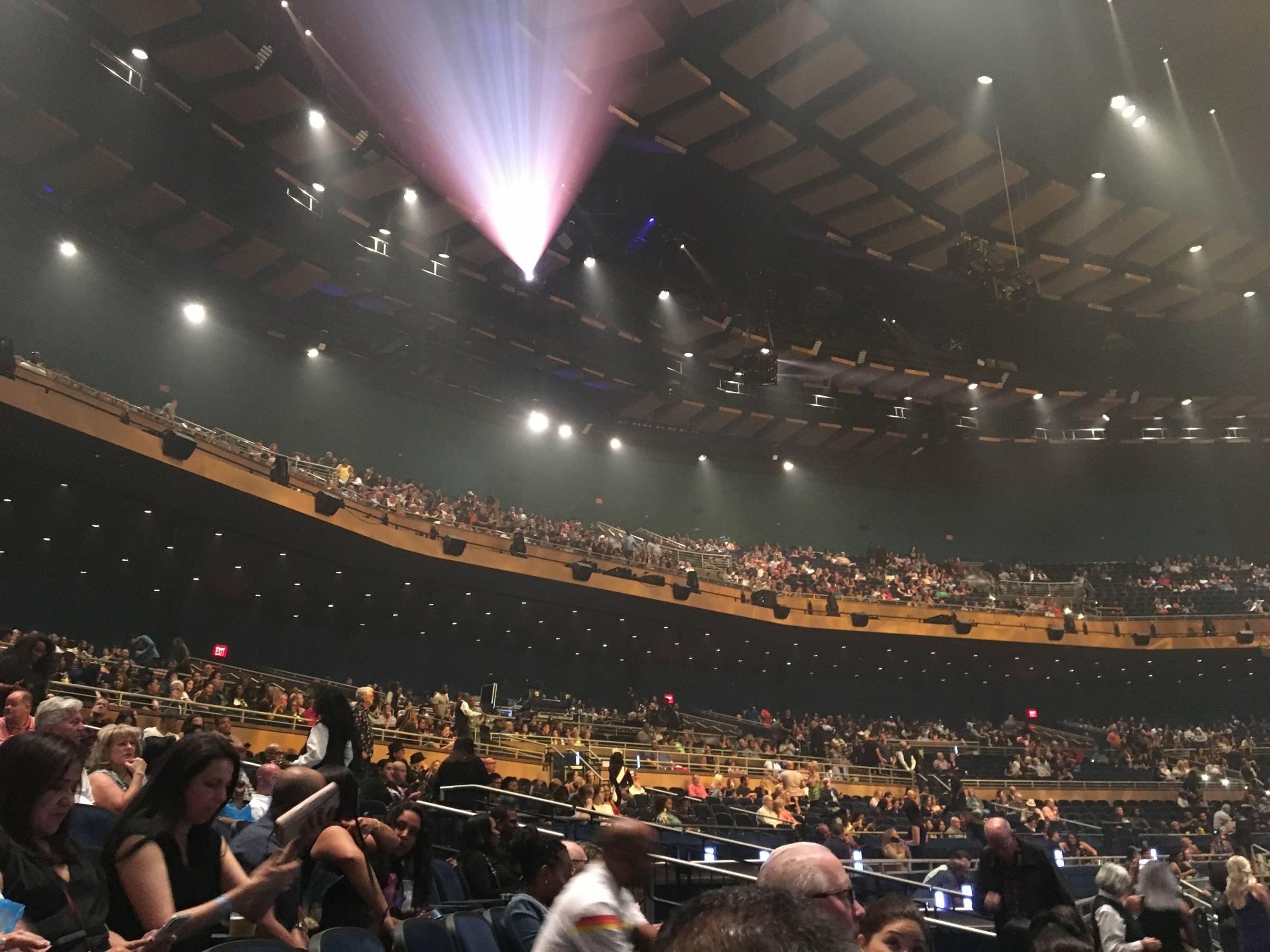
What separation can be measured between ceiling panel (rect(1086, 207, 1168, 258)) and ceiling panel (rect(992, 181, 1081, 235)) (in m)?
1.40

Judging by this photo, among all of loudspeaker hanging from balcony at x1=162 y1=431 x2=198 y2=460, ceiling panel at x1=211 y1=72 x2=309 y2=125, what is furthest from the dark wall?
ceiling panel at x1=211 y1=72 x2=309 y2=125

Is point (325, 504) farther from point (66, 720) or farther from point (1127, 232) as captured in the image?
point (1127, 232)

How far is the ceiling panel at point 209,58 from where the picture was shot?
490 inches

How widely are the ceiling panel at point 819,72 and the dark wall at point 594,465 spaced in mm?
11553

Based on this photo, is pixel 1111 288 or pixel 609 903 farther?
pixel 1111 288

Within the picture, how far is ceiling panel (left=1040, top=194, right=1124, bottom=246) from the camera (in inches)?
664

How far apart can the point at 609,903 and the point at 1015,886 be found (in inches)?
134

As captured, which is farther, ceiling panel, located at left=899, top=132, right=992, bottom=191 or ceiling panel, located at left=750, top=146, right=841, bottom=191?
ceiling panel, located at left=750, top=146, right=841, bottom=191

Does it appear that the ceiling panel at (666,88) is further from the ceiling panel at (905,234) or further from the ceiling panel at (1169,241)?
the ceiling panel at (1169,241)

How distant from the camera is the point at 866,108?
47.5 ft

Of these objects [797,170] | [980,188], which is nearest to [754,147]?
[797,170]

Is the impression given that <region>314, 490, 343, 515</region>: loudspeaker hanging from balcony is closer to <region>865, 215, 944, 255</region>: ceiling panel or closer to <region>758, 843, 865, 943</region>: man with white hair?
<region>865, 215, 944, 255</region>: ceiling panel

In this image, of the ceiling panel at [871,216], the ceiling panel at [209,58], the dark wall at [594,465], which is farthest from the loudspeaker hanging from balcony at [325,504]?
the ceiling panel at [871,216]

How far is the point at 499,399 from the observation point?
22766 mm
